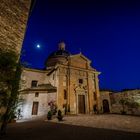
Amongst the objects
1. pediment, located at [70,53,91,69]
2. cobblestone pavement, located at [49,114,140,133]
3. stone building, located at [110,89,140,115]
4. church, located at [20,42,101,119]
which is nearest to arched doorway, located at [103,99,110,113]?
stone building, located at [110,89,140,115]

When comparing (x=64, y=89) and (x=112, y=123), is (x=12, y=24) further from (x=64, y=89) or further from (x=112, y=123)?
(x=64, y=89)

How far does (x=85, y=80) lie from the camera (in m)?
22.8

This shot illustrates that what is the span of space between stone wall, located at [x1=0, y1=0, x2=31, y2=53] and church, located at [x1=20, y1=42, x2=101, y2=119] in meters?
10.7

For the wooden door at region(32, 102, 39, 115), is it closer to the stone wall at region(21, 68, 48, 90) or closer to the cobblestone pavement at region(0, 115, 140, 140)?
the stone wall at region(21, 68, 48, 90)

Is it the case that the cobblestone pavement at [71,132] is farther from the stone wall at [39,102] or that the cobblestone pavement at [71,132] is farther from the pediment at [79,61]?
the pediment at [79,61]

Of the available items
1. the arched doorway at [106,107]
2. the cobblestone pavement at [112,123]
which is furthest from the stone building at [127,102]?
the cobblestone pavement at [112,123]

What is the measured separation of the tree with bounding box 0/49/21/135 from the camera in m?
5.58

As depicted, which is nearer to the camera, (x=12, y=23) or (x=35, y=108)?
(x=12, y=23)

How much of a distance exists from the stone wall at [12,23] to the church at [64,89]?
35.2 feet

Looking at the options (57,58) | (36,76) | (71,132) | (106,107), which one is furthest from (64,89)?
(71,132)

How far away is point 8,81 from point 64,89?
1480cm

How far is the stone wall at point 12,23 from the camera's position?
22.1ft

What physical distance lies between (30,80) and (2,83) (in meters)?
18.9

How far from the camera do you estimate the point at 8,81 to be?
5832 millimetres
